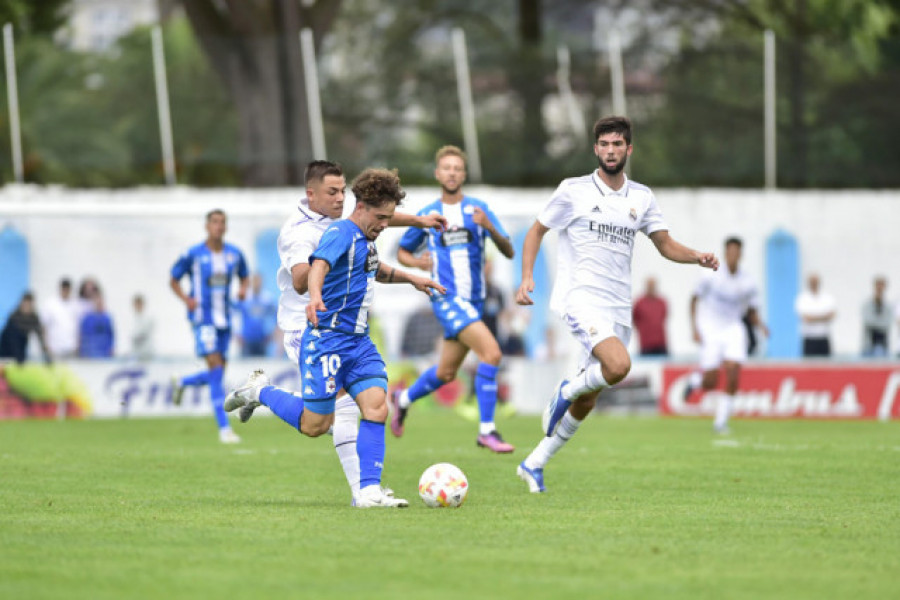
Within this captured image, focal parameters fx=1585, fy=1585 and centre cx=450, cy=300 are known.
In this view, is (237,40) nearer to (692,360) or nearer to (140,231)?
(140,231)

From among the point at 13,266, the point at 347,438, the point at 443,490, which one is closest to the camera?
the point at 443,490

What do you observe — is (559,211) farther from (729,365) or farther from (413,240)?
(729,365)

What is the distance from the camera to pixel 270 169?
25.5 meters

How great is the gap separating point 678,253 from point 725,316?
8.23 metres

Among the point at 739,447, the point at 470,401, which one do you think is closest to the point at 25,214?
the point at 470,401

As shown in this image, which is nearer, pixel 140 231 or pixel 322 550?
pixel 322 550

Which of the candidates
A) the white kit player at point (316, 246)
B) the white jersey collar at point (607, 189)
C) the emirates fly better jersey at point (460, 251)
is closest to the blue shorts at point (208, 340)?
the emirates fly better jersey at point (460, 251)

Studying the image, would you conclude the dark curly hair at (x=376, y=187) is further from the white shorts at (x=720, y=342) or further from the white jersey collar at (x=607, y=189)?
the white shorts at (x=720, y=342)

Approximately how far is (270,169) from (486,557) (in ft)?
61.4

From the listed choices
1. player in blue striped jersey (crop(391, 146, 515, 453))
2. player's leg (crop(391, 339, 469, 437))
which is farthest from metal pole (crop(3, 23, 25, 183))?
player in blue striped jersey (crop(391, 146, 515, 453))

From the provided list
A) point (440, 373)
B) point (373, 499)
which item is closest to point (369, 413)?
point (373, 499)

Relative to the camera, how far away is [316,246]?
1046 cm

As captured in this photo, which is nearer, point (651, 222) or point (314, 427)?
point (314, 427)

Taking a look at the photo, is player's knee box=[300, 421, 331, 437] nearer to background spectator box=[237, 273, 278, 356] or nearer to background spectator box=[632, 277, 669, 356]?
background spectator box=[237, 273, 278, 356]
